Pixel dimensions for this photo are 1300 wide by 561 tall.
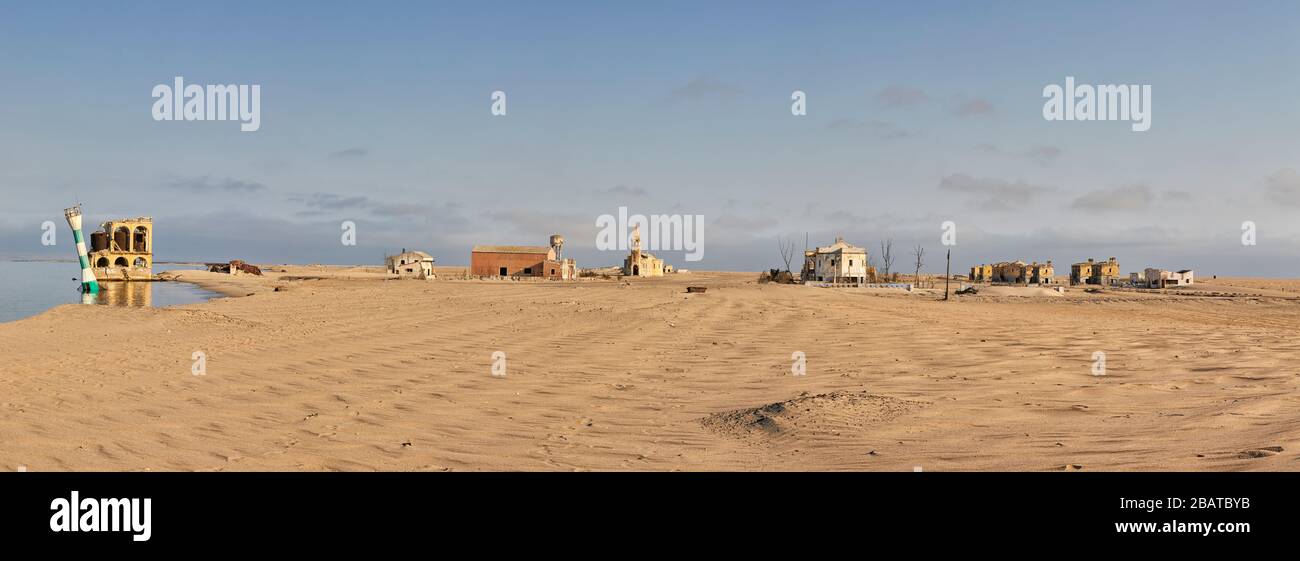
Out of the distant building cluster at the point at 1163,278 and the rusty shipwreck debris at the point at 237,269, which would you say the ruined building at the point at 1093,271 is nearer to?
the distant building cluster at the point at 1163,278

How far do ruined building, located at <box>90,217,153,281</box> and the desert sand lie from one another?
278 ft

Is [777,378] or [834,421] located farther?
[777,378]

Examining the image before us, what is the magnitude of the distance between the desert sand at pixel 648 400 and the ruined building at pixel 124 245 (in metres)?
84.8

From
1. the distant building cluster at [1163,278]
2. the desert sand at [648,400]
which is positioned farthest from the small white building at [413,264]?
the distant building cluster at [1163,278]

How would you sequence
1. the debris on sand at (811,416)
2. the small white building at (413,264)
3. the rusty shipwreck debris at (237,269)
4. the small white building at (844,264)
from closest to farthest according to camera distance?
1. the debris on sand at (811,416)
2. the small white building at (844,264)
3. the small white building at (413,264)
4. the rusty shipwreck debris at (237,269)

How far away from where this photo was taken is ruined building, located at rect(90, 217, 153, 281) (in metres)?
88.2

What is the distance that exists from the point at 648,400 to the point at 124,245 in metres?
103

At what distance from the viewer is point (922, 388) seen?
10156 millimetres

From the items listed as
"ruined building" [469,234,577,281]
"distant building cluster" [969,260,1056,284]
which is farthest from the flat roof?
"distant building cluster" [969,260,1056,284]

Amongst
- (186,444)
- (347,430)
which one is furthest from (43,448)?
(347,430)

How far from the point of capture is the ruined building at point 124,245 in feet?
289

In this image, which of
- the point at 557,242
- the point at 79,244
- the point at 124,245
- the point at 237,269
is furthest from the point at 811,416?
the point at 237,269
